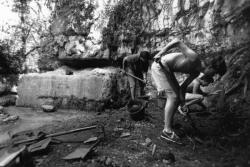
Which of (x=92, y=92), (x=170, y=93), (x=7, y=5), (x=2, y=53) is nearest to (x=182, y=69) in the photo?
(x=170, y=93)

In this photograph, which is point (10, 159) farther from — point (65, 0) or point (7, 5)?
point (7, 5)

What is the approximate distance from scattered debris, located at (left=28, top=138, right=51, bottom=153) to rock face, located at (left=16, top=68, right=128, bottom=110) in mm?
2611

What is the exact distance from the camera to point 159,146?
2.92 meters

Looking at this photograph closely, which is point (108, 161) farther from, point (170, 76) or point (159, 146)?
point (170, 76)

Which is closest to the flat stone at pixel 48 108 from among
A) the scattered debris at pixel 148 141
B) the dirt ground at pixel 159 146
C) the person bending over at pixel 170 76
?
the dirt ground at pixel 159 146

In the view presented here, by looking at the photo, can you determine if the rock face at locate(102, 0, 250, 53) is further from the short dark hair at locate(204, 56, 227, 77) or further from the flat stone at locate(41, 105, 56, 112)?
the flat stone at locate(41, 105, 56, 112)

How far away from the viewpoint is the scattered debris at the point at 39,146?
8.77 ft

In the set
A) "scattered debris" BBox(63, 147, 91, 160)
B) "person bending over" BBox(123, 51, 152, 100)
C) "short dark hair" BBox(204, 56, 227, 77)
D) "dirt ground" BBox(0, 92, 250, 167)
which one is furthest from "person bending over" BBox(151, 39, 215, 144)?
"person bending over" BBox(123, 51, 152, 100)

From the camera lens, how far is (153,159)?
99.7 inches

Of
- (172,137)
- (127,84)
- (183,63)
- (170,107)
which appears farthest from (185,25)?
(172,137)

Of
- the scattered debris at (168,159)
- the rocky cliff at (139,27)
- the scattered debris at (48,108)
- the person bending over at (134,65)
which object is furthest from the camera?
the scattered debris at (48,108)

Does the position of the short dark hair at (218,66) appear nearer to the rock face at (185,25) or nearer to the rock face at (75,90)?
the rock face at (185,25)

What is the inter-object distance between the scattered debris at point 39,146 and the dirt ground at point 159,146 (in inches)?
3.0

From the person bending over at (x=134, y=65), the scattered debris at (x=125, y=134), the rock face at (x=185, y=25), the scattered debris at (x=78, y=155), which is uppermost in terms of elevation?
the rock face at (x=185, y=25)
